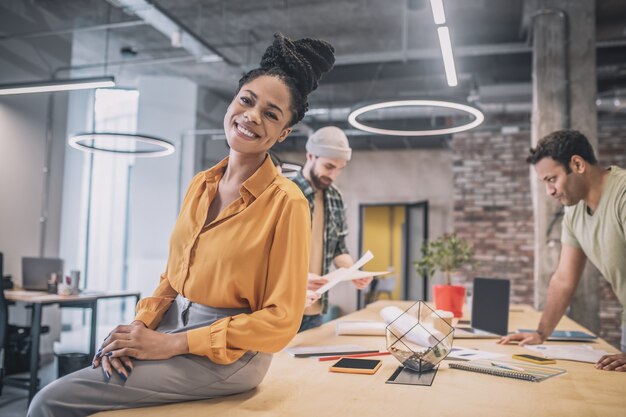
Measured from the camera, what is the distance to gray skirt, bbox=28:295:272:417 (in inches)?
44.3

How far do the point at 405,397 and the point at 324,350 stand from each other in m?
0.60

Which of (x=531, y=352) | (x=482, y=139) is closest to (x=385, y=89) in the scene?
(x=482, y=139)

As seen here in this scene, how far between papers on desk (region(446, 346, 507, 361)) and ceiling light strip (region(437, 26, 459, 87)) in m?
1.82

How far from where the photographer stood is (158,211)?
339 inches

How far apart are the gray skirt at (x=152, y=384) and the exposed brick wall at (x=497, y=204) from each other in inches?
320

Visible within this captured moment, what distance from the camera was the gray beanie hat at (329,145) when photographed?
2.99 m

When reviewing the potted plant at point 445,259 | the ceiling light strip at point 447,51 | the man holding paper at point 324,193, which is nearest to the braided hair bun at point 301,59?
the man holding paper at point 324,193

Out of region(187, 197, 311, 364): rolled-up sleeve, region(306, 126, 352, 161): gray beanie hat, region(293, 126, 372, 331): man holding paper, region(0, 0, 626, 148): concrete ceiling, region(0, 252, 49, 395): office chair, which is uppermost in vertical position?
region(0, 0, 626, 148): concrete ceiling

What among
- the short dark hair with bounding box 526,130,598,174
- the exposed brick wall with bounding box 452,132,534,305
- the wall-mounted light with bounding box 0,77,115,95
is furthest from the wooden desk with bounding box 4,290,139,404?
the exposed brick wall with bounding box 452,132,534,305

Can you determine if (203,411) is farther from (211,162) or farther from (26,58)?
(211,162)

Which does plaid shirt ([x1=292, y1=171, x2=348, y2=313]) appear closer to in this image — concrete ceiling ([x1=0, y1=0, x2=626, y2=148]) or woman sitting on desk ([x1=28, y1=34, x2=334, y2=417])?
woman sitting on desk ([x1=28, y1=34, x2=334, y2=417])

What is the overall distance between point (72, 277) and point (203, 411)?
4.65 meters

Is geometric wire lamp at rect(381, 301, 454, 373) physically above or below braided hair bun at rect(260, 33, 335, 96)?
below

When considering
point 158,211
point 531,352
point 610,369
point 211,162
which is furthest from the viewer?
point 211,162
